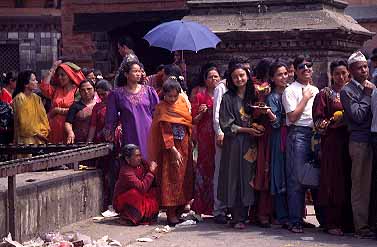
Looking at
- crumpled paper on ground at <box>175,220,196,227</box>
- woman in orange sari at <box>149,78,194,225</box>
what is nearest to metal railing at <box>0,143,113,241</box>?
woman in orange sari at <box>149,78,194,225</box>

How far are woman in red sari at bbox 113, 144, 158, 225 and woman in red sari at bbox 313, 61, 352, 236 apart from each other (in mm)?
1737

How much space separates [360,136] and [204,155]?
189 centimetres

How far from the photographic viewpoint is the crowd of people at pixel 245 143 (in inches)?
302

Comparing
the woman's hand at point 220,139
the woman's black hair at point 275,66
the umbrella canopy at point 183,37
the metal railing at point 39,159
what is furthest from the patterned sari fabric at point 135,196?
the umbrella canopy at point 183,37

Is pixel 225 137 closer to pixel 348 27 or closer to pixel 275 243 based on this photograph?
pixel 275 243

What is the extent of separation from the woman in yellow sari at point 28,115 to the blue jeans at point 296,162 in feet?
10.8

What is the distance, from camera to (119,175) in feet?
27.9

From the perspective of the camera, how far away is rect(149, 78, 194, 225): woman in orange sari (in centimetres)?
840

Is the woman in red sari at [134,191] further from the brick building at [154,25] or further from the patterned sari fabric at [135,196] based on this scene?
→ the brick building at [154,25]

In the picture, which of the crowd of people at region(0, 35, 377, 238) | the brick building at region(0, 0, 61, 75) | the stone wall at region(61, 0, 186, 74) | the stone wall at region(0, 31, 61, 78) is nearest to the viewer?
the crowd of people at region(0, 35, 377, 238)

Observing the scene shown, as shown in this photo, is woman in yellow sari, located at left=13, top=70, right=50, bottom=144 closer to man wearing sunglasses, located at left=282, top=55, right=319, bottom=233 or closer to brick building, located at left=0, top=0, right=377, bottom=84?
brick building, located at left=0, top=0, right=377, bottom=84

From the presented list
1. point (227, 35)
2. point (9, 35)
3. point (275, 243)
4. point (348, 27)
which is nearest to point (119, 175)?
point (275, 243)

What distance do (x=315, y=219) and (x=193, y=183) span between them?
4.51 feet

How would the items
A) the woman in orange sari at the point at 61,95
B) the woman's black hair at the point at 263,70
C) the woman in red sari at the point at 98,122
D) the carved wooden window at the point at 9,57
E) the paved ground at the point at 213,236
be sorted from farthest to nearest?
the carved wooden window at the point at 9,57, the woman in orange sari at the point at 61,95, the woman in red sari at the point at 98,122, the woman's black hair at the point at 263,70, the paved ground at the point at 213,236
